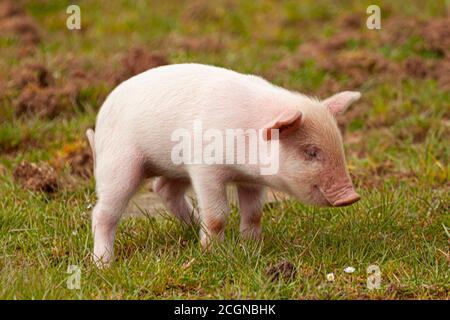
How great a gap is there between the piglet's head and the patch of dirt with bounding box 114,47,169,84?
4.17m

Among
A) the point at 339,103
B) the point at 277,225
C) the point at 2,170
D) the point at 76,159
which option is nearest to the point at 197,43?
the point at 76,159

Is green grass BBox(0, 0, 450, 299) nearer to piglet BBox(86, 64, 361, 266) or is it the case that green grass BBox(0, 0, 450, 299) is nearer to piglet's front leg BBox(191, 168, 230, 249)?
piglet's front leg BBox(191, 168, 230, 249)

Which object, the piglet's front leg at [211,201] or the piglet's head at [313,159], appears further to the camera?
the piglet's front leg at [211,201]

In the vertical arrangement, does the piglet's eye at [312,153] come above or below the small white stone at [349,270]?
above

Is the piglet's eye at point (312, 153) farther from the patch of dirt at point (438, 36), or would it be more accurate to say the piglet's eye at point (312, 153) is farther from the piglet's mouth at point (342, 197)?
the patch of dirt at point (438, 36)

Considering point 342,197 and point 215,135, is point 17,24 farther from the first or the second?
point 342,197

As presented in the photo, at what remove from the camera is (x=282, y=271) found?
4.83m

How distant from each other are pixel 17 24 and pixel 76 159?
13.3ft

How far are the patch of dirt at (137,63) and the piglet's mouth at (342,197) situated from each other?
439 centimetres

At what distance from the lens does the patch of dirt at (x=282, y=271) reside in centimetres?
480

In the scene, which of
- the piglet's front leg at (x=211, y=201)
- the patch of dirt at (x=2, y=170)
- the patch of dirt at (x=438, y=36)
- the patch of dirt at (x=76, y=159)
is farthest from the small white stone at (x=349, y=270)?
the patch of dirt at (x=438, y=36)

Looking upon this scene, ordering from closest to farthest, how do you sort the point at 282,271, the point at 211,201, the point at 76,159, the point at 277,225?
the point at 282,271 < the point at 211,201 < the point at 277,225 < the point at 76,159
